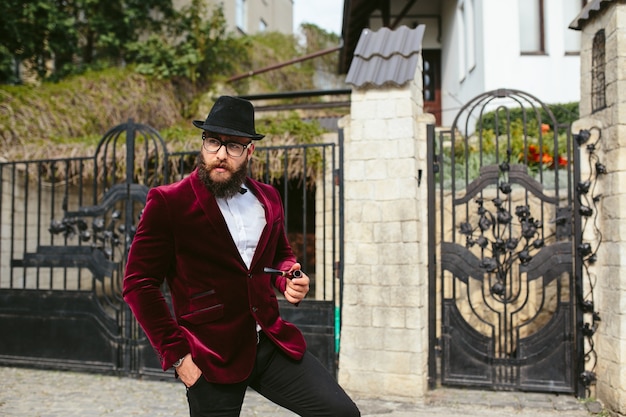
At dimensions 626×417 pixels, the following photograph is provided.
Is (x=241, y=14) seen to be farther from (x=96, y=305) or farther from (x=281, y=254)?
(x=281, y=254)

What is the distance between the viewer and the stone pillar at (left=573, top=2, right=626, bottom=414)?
15.8 ft

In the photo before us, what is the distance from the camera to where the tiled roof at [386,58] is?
17.9ft

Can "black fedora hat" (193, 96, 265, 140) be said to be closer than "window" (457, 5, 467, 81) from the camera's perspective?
Yes

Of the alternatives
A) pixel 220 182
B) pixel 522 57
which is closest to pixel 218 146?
pixel 220 182

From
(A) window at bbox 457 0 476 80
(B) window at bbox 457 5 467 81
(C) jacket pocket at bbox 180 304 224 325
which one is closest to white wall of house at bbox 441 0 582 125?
(A) window at bbox 457 0 476 80

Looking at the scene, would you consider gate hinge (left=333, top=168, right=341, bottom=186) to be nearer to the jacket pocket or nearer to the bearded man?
the bearded man

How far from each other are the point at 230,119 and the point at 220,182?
0.27 metres

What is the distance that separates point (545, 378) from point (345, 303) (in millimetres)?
Answer: 1839

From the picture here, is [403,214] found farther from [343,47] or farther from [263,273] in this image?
Result: [343,47]

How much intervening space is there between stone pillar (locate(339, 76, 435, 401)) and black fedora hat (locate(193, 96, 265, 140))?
2.95 meters

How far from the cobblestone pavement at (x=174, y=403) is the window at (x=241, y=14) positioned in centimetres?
1580

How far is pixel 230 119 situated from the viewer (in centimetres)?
257

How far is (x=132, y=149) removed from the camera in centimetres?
644

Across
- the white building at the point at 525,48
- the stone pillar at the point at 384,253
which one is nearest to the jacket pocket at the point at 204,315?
the stone pillar at the point at 384,253
